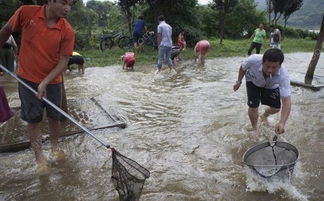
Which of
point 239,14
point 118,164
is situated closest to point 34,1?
point 118,164

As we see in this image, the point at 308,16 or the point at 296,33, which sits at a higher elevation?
the point at 308,16

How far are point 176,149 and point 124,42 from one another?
1447cm

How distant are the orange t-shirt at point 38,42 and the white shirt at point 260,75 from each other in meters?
2.40

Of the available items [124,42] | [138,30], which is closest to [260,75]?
→ [138,30]

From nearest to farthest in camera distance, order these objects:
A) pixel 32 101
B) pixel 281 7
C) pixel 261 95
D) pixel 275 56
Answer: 1. pixel 32 101
2. pixel 275 56
3. pixel 261 95
4. pixel 281 7

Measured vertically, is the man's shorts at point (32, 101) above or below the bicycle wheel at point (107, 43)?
above

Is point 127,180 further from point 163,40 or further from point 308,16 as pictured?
point 308,16

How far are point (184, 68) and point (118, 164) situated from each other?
9.92m

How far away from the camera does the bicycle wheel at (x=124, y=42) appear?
1862 cm

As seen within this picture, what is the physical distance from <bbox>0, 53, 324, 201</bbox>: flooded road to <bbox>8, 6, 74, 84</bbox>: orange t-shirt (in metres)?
1.20

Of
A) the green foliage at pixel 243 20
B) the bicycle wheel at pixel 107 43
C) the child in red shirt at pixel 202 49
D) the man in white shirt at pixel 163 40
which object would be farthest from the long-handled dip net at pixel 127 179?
the green foliage at pixel 243 20

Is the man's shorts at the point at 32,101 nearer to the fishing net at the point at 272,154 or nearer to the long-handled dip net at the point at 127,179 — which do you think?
the long-handled dip net at the point at 127,179

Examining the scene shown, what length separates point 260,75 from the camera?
15.7 feet

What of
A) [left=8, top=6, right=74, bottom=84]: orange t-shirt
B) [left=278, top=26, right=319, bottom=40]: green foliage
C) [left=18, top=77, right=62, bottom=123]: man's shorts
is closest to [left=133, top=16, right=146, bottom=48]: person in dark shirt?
[left=18, top=77, right=62, bottom=123]: man's shorts
